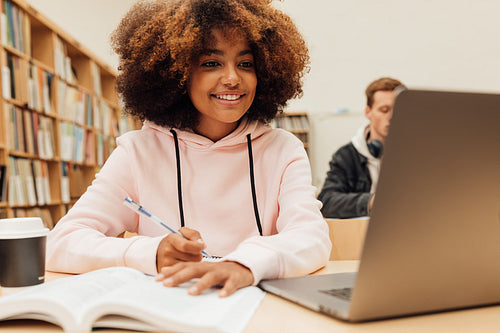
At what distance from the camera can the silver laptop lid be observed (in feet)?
1.57

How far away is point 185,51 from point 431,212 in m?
0.93

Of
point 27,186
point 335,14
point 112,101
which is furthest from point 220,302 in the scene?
point 335,14

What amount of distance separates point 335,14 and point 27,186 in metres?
4.32

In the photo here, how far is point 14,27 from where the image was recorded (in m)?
3.22

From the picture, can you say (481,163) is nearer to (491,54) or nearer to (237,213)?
(237,213)

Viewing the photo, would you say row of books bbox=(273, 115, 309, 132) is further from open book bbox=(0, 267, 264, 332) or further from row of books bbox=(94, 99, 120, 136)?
open book bbox=(0, 267, 264, 332)

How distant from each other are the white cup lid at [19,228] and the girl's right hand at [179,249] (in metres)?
0.21

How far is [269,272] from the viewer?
809 millimetres

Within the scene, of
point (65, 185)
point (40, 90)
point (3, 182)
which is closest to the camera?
point (3, 182)

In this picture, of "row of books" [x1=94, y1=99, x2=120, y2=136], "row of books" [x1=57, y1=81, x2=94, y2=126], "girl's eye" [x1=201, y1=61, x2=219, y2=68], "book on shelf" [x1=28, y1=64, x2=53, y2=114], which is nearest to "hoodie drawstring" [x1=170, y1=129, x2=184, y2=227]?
"girl's eye" [x1=201, y1=61, x2=219, y2=68]

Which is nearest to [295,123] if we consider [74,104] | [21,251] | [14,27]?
[74,104]

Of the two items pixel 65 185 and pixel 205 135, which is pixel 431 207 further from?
pixel 65 185

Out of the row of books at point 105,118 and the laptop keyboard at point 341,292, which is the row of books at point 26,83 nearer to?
the row of books at point 105,118

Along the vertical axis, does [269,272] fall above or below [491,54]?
below
